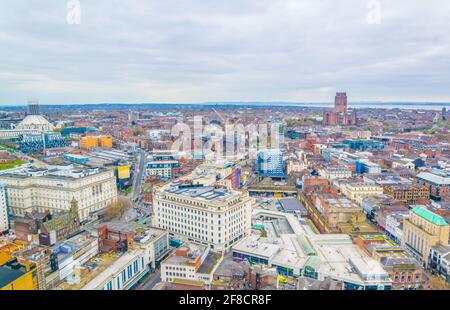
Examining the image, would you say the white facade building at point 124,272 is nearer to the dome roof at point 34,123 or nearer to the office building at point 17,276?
the office building at point 17,276

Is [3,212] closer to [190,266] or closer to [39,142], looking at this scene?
[190,266]

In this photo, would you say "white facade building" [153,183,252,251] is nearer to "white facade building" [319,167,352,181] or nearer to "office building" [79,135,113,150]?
"white facade building" [319,167,352,181]

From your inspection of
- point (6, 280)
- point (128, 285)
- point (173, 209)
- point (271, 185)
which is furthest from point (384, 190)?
point (6, 280)

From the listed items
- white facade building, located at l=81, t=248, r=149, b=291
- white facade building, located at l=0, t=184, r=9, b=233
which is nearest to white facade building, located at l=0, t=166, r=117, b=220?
white facade building, located at l=0, t=184, r=9, b=233

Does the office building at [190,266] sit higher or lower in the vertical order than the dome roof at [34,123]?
lower

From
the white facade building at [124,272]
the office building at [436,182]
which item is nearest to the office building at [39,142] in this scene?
the white facade building at [124,272]

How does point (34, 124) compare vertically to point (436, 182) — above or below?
above

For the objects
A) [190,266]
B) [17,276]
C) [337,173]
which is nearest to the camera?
[17,276]

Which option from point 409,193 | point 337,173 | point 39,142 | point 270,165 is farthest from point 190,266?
point 39,142
